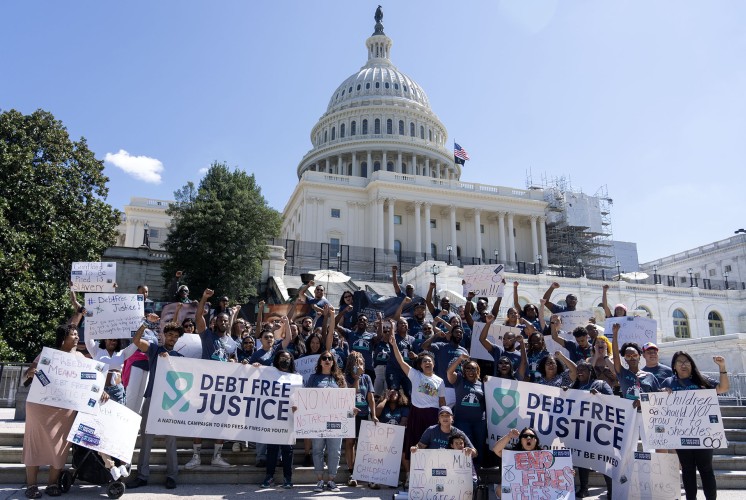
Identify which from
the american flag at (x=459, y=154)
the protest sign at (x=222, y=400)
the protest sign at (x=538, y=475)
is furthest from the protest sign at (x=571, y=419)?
the american flag at (x=459, y=154)

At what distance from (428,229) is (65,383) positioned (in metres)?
59.8

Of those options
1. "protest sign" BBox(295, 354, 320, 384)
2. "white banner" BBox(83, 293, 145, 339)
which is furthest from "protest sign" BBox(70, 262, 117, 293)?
"protest sign" BBox(295, 354, 320, 384)

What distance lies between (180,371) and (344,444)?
2.96 metres

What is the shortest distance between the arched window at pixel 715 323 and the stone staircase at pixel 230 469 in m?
43.3

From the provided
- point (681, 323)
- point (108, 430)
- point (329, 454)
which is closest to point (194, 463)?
point (108, 430)

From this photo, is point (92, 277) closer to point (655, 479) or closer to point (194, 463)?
point (194, 463)

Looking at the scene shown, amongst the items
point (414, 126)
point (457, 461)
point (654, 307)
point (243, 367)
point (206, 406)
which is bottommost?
point (457, 461)

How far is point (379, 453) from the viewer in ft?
→ 27.3

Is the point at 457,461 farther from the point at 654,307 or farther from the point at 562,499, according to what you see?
the point at 654,307

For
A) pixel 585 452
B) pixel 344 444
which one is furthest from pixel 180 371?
pixel 585 452

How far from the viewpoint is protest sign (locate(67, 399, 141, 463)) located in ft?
23.5

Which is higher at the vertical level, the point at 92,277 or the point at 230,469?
the point at 92,277

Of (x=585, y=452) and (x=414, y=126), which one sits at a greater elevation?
(x=414, y=126)

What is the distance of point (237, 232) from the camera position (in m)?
33.5
